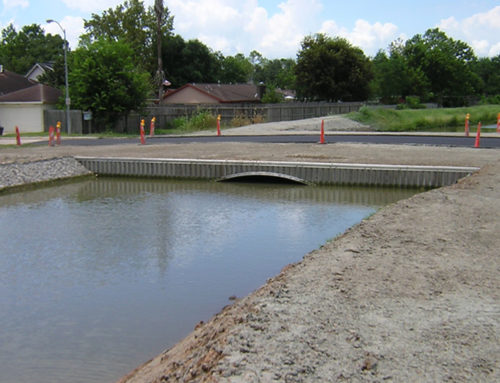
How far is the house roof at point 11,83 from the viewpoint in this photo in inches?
1766

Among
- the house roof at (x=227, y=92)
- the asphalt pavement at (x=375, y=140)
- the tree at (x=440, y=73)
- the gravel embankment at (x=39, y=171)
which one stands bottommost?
the gravel embankment at (x=39, y=171)

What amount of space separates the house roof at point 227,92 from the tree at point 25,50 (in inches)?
1131

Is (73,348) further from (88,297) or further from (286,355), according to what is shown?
(286,355)

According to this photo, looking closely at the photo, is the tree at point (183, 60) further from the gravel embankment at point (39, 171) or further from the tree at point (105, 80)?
the gravel embankment at point (39, 171)

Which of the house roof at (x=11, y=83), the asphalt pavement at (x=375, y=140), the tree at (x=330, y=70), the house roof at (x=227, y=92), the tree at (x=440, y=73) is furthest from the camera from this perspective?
the tree at (x=440, y=73)

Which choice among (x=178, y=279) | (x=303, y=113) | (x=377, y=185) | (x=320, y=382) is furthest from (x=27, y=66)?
(x=320, y=382)

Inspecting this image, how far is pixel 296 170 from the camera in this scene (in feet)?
57.0

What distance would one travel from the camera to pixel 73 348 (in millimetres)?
6520

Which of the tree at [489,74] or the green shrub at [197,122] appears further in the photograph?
the tree at [489,74]

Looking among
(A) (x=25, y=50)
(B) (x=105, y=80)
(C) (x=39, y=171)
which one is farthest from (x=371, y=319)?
(A) (x=25, y=50)

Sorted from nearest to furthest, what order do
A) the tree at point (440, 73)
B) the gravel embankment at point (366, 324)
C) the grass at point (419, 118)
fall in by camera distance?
the gravel embankment at point (366, 324) < the grass at point (419, 118) < the tree at point (440, 73)

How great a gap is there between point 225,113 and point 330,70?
41.7 ft

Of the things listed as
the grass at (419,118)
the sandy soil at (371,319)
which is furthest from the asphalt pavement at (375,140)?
the sandy soil at (371,319)

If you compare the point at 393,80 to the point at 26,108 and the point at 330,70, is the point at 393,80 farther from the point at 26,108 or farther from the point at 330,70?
the point at 26,108
